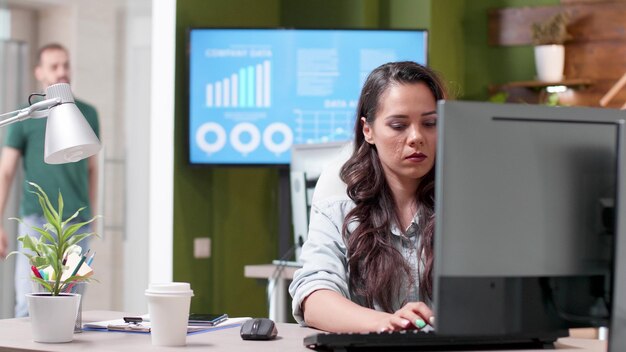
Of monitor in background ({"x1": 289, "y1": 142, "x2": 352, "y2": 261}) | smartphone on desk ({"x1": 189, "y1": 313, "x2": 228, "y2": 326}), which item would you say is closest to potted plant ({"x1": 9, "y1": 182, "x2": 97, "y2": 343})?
smartphone on desk ({"x1": 189, "y1": 313, "x2": 228, "y2": 326})

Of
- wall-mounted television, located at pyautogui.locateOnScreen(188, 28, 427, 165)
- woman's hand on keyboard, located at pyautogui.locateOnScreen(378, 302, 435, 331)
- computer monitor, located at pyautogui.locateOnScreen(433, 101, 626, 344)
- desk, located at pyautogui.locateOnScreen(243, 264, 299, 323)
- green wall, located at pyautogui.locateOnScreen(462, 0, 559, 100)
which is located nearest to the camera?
computer monitor, located at pyautogui.locateOnScreen(433, 101, 626, 344)

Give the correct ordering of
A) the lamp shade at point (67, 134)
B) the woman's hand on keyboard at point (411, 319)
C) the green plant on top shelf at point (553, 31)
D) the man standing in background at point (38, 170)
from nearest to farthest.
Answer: the woman's hand on keyboard at point (411, 319) → the lamp shade at point (67, 134) → the man standing in background at point (38, 170) → the green plant on top shelf at point (553, 31)

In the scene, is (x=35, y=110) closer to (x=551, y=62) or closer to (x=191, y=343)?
(x=191, y=343)

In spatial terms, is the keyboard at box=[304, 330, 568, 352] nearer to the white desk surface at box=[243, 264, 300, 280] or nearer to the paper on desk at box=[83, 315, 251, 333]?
the paper on desk at box=[83, 315, 251, 333]

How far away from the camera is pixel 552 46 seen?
16.6 ft

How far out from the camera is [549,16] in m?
5.21

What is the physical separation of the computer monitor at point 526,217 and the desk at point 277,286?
239 cm

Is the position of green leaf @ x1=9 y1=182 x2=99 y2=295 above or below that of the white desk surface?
above

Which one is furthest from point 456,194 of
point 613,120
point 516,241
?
point 613,120

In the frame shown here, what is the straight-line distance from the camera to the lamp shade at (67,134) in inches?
75.5

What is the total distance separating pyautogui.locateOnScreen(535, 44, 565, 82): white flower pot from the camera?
5055 mm

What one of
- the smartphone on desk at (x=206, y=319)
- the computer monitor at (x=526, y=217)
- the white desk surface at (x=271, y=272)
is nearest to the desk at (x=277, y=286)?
the white desk surface at (x=271, y=272)

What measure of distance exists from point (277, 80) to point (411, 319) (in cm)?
299

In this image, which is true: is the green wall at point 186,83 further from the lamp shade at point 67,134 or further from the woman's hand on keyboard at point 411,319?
the woman's hand on keyboard at point 411,319
